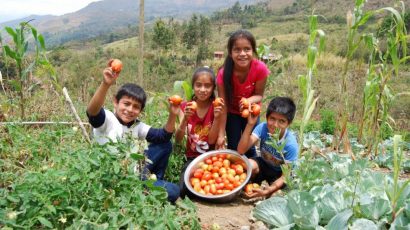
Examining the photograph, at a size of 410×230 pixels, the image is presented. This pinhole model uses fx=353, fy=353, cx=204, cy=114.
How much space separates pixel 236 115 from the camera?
3.14 metres

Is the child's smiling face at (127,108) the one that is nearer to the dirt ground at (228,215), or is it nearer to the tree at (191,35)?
the dirt ground at (228,215)

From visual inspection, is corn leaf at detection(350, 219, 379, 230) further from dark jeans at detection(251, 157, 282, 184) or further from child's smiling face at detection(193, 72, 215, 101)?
child's smiling face at detection(193, 72, 215, 101)

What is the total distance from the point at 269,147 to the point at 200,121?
23.8 inches

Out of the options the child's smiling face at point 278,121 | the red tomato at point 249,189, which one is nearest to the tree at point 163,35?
the child's smiling face at point 278,121

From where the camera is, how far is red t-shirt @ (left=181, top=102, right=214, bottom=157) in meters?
2.91

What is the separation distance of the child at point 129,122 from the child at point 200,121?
9.3 inches

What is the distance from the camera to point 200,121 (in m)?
2.93

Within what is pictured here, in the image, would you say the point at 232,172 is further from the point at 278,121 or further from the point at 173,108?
the point at 173,108

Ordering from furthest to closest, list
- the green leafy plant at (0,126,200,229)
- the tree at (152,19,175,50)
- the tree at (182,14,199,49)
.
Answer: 1. the tree at (182,14,199,49)
2. the tree at (152,19,175,50)
3. the green leafy plant at (0,126,200,229)

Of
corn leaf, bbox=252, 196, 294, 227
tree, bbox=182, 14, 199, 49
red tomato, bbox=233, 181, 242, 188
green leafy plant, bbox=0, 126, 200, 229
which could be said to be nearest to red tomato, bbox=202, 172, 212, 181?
red tomato, bbox=233, 181, 242, 188

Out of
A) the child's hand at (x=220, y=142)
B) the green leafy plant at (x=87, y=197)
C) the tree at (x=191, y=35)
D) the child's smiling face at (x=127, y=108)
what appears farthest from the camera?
the tree at (x=191, y=35)

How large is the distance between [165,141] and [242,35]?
3.32 ft

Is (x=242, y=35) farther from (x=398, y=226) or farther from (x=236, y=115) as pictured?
(x=398, y=226)

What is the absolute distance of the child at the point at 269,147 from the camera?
2.63 m
